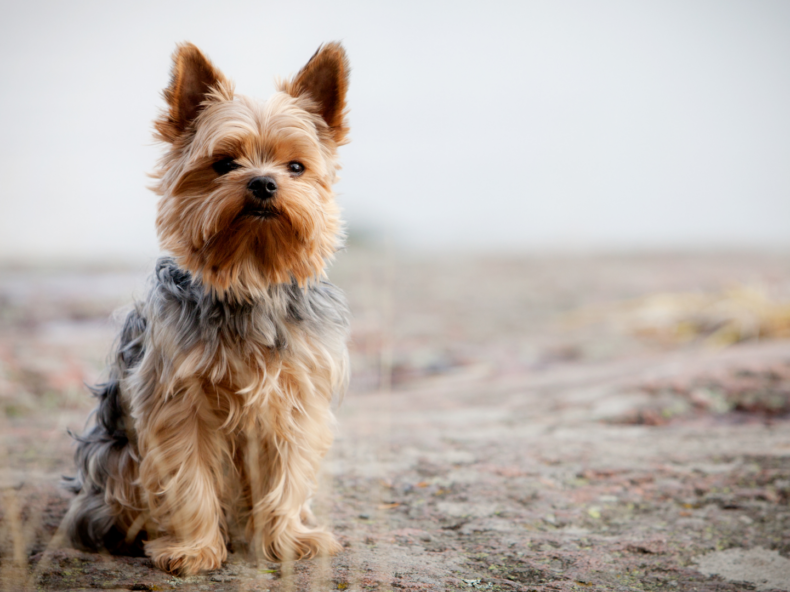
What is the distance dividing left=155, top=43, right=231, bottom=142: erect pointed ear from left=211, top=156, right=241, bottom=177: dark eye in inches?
14.2

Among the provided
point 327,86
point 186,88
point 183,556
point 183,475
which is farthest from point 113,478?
point 327,86

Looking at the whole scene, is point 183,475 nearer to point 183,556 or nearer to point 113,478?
point 183,556

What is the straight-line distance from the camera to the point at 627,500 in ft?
13.9

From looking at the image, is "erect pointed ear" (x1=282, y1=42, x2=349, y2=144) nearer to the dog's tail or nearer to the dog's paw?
the dog's tail

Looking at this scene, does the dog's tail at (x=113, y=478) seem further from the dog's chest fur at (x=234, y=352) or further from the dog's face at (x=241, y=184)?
the dog's face at (x=241, y=184)

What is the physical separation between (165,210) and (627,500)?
3.56m

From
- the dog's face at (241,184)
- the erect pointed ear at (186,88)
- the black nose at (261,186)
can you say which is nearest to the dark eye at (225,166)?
the dog's face at (241,184)

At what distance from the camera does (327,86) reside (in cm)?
358

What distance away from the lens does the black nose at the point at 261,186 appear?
10.1ft

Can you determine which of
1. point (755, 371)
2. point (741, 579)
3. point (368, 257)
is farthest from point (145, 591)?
point (368, 257)

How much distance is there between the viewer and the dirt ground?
3.23 metres

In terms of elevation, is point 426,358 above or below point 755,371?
below

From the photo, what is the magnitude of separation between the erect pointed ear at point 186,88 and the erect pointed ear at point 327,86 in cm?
43

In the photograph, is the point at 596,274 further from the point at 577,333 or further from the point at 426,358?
the point at 426,358
